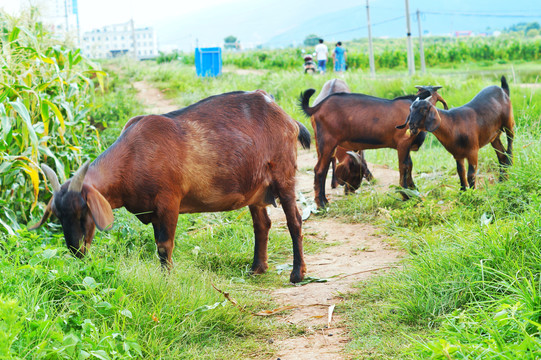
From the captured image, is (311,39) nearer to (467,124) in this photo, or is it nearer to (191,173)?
(467,124)

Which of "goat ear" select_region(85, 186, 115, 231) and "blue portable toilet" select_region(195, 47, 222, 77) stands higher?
"blue portable toilet" select_region(195, 47, 222, 77)

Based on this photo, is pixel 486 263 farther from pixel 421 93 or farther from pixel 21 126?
pixel 21 126

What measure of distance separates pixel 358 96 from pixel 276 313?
164 inches

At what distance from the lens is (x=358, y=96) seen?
7.82m

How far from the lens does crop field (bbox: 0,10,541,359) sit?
309cm

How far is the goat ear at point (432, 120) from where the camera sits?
6.50 metres

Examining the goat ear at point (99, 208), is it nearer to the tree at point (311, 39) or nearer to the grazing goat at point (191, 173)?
the grazing goat at point (191, 173)

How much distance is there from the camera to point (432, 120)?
21.3 ft

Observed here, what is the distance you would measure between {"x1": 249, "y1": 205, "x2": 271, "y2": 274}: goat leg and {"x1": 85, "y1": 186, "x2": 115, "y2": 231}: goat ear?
5.52 feet

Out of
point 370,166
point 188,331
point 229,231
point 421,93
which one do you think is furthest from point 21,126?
point 370,166

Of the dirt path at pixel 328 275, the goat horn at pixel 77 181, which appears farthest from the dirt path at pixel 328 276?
the goat horn at pixel 77 181

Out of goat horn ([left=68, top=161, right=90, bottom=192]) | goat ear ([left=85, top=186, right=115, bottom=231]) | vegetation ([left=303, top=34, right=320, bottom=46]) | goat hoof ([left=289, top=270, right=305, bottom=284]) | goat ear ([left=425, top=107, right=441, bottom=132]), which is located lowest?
goat hoof ([left=289, top=270, right=305, bottom=284])

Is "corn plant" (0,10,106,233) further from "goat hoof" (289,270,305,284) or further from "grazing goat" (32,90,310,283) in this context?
"goat hoof" (289,270,305,284)

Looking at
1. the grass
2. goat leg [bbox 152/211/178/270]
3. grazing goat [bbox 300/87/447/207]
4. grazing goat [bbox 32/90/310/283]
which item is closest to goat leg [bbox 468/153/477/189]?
grazing goat [bbox 300/87/447/207]
